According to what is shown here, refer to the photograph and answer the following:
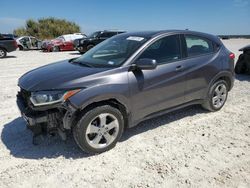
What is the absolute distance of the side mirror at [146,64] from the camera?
145 inches

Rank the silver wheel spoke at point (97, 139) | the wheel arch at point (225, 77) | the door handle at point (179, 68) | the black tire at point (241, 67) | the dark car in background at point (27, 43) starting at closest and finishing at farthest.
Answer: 1. the silver wheel spoke at point (97, 139)
2. the door handle at point (179, 68)
3. the wheel arch at point (225, 77)
4. the black tire at point (241, 67)
5. the dark car in background at point (27, 43)

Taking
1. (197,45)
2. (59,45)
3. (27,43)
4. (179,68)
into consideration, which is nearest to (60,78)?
(179,68)

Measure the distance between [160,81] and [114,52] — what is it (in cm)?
92

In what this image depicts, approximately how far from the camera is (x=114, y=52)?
4.32 metres

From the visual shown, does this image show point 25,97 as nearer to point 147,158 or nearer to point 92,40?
point 147,158

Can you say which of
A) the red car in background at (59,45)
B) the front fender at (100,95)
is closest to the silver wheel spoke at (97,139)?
the front fender at (100,95)

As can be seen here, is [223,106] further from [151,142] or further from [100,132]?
[100,132]

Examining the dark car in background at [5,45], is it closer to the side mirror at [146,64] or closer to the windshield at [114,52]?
the windshield at [114,52]

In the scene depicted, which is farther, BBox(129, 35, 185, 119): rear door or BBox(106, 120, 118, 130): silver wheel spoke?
BBox(129, 35, 185, 119): rear door

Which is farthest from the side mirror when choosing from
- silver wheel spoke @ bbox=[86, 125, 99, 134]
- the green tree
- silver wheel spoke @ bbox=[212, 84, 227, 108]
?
the green tree

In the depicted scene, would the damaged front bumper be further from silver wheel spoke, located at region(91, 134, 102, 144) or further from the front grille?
silver wheel spoke, located at region(91, 134, 102, 144)

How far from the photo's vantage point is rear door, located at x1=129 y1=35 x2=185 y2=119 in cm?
386

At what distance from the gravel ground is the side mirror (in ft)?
3.83

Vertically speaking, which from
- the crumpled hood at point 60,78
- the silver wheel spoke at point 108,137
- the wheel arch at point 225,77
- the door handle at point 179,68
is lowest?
the silver wheel spoke at point 108,137
